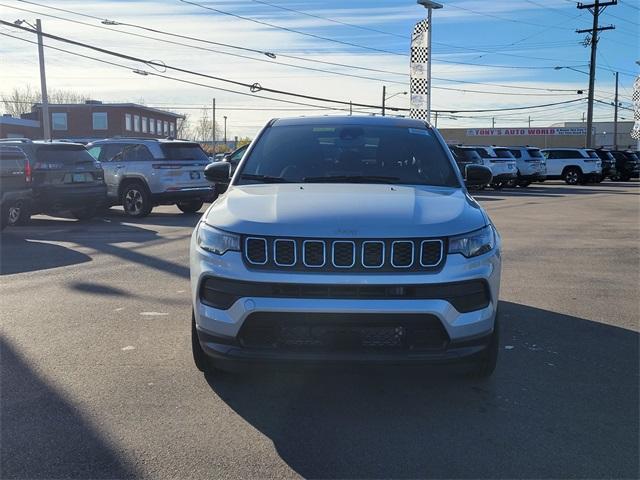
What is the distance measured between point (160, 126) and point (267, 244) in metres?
74.9

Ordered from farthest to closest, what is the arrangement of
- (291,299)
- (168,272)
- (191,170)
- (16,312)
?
(191,170)
(168,272)
(16,312)
(291,299)

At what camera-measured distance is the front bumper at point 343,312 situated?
133 inches

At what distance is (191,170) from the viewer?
1466 cm

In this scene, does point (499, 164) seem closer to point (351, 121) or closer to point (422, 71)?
point (422, 71)

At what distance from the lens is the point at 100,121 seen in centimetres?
6347

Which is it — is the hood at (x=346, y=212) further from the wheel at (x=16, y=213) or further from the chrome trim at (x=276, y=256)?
the wheel at (x=16, y=213)

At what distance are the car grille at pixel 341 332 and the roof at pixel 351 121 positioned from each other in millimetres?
2421

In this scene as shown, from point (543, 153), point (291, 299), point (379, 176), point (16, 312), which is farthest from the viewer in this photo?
point (543, 153)

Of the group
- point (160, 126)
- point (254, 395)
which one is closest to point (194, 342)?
point (254, 395)

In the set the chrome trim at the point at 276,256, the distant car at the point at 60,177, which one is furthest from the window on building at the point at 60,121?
the chrome trim at the point at 276,256

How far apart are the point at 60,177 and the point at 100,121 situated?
5446cm

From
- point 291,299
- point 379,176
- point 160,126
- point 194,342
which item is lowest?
point 194,342

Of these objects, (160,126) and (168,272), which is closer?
(168,272)

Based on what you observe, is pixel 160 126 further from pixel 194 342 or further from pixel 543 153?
pixel 194 342
